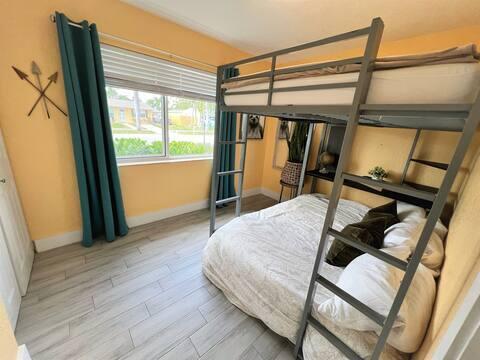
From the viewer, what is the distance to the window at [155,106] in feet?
6.72

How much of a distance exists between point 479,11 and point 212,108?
2.72 m

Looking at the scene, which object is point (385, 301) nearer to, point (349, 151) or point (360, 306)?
point (360, 306)

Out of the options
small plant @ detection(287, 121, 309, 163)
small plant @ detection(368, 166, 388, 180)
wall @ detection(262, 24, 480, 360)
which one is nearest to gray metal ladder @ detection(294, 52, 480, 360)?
wall @ detection(262, 24, 480, 360)

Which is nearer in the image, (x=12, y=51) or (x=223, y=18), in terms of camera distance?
(x=12, y=51)

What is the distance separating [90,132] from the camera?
1879 millimetres

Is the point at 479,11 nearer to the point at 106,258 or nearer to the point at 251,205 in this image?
the point at 251,205

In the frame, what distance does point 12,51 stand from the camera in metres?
1.51

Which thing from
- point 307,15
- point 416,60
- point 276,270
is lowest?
point 276,270

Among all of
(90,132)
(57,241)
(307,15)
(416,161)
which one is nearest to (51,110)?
(90,132)

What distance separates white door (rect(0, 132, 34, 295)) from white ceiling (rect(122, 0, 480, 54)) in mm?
1886

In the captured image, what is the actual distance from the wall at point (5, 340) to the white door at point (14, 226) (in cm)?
78

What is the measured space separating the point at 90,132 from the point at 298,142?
269cm

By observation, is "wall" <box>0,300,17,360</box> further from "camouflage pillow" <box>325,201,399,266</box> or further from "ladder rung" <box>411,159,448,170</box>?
"ladder rung" <box>411,159,448,170</box>

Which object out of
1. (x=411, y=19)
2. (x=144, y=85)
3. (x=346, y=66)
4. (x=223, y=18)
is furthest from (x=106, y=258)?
(x=411, y=19)
